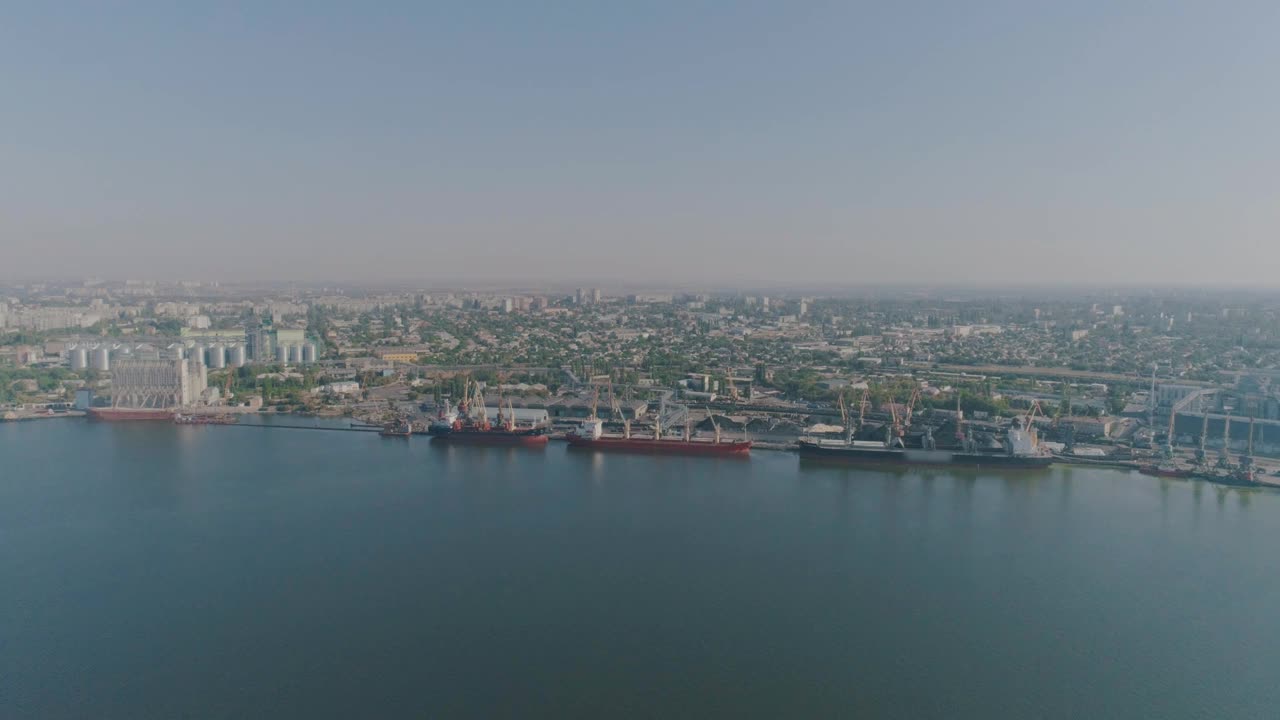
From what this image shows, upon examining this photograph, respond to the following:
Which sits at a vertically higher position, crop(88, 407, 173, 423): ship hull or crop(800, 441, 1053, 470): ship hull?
crop(800, 441, 1053, 470): ship hull

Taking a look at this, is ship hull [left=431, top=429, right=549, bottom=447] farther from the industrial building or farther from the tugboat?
the industrial building

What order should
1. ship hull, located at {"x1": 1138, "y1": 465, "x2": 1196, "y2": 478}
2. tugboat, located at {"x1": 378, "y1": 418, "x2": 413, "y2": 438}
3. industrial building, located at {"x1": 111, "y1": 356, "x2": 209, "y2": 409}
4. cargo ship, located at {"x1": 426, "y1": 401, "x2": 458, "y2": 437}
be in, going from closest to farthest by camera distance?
ship hull, located at {"x1": 1138, "y1": 465, "x2": 1196, "y2": 478} < cargo ship, located at {"x1": 426, "y1": 401, "x2": 458, "y2": 437} < tugboat, located at {"x1": 378, "y1": 418, "x2": 413, "y2": 438} < industrial building, located at {"x1": 111, "y1": 356, "x2": 209, "y2": 409}

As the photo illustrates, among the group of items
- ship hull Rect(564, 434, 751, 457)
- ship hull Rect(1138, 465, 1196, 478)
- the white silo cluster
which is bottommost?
ship hull Rect(564, 434, 751, 457)

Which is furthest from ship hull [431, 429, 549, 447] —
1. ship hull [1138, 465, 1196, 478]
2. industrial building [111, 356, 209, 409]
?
ship hull [1138, 465, 1196, 478]

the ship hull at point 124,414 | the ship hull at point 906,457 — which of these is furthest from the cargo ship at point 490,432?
the ship hull at point 124,414

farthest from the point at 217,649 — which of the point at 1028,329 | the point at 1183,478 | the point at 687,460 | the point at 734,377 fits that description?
the point at 1028,329

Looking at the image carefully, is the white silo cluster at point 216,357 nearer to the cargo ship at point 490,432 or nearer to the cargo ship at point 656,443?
the cargo ship at point 490,432

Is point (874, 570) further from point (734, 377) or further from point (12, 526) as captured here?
point (734, 377)
